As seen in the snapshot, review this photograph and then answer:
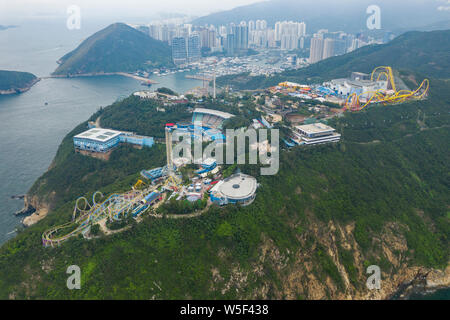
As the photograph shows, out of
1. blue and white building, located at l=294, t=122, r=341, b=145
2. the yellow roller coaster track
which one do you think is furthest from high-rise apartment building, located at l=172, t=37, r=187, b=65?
blue and white building, located at l=294, t=122, r=341, b=145

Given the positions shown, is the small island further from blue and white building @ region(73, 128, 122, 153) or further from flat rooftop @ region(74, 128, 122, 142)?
blue and white building @ region(73, 128, 122, 153)

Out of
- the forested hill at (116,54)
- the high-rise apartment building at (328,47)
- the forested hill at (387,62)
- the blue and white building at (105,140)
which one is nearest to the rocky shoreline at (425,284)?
the blue and white building at (105,140)

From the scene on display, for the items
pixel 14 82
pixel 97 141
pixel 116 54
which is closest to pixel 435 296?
pixel 97 141

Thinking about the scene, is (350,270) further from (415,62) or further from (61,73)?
(61,73)

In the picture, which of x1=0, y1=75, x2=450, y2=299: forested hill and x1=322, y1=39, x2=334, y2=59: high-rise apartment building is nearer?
x1=0, y1=75, x2=450, y2=299: forested hill

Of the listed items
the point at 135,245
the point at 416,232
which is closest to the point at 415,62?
the point at 416,232

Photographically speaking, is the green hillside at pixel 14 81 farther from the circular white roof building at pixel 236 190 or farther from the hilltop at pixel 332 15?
the hilltop at pixel 332 15

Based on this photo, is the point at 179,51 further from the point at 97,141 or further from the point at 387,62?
the point at 97,141
